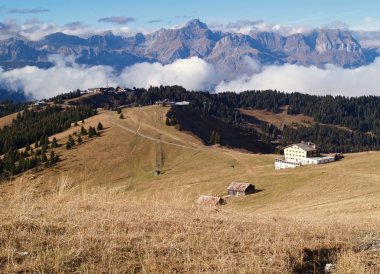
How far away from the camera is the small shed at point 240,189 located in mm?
79744

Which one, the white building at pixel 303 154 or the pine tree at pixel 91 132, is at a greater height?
the pine tree at pixel 91 132

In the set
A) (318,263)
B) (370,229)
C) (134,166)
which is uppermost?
(318,263)

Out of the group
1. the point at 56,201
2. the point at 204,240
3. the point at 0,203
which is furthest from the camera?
the point at 56,201

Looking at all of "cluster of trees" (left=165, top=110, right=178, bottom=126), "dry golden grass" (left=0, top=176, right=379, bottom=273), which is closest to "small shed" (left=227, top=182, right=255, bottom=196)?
"dry golden grass" (left=0, top=176, right=379, bottom=273)

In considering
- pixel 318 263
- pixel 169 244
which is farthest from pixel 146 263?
pixel 318 263

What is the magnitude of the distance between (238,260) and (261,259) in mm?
594

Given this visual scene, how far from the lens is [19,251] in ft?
28.3

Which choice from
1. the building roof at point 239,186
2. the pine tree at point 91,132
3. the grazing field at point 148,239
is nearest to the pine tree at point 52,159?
the pine tree at point 91,132

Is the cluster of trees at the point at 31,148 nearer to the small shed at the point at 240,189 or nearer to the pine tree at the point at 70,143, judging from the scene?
the pine tree at the point at 70,143

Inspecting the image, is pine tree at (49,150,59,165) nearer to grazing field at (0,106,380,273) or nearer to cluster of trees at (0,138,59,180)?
cluster of trees at (0,138,59,180)

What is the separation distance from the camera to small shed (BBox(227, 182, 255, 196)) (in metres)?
79.7

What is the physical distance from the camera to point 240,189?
8112 centimetres

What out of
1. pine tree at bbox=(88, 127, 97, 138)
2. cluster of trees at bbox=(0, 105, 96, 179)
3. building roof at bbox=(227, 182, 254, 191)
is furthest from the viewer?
pine tree at bbox=(88, 127, 97, 138)

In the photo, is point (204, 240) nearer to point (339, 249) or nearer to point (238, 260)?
point (238, 260)
